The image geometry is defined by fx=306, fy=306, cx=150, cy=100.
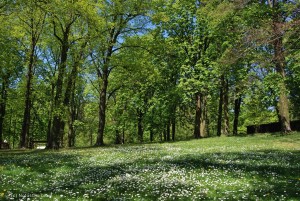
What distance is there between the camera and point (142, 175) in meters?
13.9

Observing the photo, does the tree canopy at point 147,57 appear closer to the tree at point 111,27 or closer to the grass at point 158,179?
the tree at point 111,27

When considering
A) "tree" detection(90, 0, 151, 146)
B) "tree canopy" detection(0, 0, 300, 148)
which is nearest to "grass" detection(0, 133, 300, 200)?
"tree canopy" detection(0, 0, 300, 148)

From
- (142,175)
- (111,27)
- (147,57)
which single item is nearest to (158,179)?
(142,175)

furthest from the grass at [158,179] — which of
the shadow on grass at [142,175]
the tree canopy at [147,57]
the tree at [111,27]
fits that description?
the tree at [111,27]

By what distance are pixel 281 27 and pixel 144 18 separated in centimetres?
2111

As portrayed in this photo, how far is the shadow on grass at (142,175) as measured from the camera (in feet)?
35.7

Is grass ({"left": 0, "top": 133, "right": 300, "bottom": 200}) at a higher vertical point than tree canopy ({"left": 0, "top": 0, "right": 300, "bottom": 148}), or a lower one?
lower

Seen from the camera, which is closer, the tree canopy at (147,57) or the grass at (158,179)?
the grass at (158,179)

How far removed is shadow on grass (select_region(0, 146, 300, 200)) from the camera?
35.7ft

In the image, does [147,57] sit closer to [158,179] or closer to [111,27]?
[111,27]

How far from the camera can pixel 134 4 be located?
1298 inches

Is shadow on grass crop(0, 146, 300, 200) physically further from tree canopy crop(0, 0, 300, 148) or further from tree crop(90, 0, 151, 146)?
tree crop(90, 0, 151, 146)

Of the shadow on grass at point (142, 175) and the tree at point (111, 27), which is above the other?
the tree at point (111, 27)

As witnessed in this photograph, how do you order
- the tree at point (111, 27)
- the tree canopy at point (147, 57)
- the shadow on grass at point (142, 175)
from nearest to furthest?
the shadow on grass at point (142, 175) → the tree canopy at point (147, 57) → the tree at point (111, 27)
